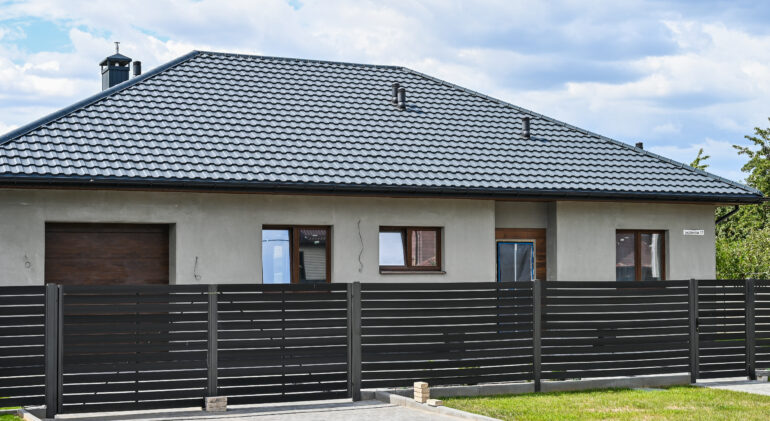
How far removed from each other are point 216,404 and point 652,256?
36.3ft

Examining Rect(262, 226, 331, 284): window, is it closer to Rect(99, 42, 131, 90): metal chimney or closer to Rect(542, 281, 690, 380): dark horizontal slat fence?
Rect(542, 281, 690, 380): dark horizontal slat fence

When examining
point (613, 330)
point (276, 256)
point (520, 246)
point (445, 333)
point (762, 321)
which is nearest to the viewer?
point (445, 333)

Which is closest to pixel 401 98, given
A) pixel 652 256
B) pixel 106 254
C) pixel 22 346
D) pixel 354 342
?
pixel 652 256

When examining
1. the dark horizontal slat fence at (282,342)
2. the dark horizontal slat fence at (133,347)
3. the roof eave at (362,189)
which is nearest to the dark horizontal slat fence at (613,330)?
the dark horizontal slat fence at (282,342)

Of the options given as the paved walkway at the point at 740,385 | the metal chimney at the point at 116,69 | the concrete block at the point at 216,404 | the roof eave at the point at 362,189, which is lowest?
the paved walkway at the point at 740,385

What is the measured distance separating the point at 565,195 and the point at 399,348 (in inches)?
258

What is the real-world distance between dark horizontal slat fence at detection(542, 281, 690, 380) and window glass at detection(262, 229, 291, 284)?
5.12 m

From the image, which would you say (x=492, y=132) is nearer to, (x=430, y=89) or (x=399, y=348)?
(x=430, y=89)

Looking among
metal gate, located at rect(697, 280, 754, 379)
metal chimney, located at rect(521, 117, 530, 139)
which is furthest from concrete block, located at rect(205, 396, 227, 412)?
metal chimney, located at rect(521, 117, 530, 139)

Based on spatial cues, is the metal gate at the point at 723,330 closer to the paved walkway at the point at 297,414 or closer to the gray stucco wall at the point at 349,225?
the gray stucco wall at the point at 349,225

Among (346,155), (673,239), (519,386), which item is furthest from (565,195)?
(519,386)

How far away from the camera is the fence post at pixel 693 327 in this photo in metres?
14.1

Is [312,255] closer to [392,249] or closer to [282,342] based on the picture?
[392,249]

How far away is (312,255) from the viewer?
16.6 metres
